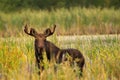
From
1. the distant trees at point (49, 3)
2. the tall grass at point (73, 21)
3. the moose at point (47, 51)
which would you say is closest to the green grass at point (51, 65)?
the moose at point (47, 51)

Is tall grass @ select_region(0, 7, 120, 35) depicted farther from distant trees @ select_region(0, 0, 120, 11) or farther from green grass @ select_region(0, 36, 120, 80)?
green grass @ select_region(0, 36, 120, 80)

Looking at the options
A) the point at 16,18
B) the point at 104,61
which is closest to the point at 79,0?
the point at 16,18

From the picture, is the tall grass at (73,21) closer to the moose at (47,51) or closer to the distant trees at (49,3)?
the distant trees at (49,3)

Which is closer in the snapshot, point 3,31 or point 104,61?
point 104,61

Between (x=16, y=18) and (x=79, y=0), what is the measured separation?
11.5m

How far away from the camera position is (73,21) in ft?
73.6

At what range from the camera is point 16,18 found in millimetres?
23922

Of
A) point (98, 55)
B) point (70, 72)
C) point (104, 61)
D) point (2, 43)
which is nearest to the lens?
point (70, 72)

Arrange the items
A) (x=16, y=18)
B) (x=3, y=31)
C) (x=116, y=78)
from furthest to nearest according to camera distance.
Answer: (x=16, y=18) → (x=3, y=31) → (x=116, y=78)

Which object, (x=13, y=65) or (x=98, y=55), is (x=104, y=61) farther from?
(x=13, y=65)

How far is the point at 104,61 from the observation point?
27.2 feet

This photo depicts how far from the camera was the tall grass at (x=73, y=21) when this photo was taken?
2081cm

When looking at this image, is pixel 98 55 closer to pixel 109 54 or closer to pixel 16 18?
pixel 109 54

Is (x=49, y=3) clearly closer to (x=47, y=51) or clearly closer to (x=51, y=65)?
(x=47, y=51)
